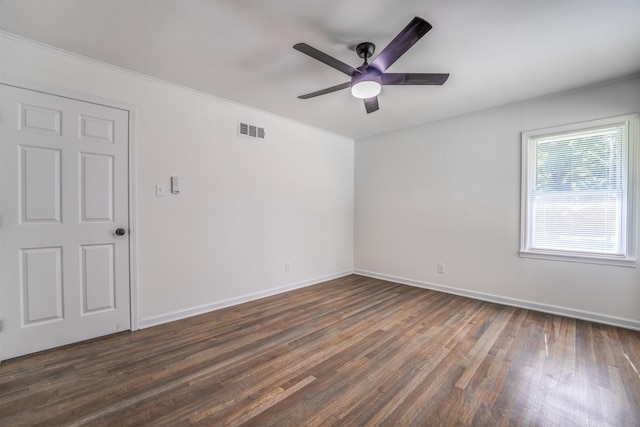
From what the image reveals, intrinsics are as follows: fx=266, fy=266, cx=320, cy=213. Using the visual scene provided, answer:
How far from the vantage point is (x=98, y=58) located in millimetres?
2350

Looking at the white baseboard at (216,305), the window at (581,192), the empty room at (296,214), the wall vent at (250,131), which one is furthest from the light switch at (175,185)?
the window at (581,192)

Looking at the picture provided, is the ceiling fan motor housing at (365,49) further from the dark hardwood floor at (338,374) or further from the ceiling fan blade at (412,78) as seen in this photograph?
the dark hardwood floor at (338,374)

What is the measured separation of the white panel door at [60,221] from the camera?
2.08 metres

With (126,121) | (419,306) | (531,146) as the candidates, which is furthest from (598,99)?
(126,121)

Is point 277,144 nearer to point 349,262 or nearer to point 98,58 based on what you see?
point 98,58

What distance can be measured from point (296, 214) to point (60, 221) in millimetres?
2578

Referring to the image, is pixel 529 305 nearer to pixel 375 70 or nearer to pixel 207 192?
pixel 375 70

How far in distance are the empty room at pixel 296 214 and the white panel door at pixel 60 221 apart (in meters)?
0.02

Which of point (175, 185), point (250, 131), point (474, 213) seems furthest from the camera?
point (474, 213)

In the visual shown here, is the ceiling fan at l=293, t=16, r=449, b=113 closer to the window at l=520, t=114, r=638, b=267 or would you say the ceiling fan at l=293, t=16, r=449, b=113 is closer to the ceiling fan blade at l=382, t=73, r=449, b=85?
the ceiling fan blade at l=382, t=73, r=449, b=85

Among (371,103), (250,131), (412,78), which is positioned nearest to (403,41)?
(412,78)

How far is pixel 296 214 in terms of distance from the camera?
405cm

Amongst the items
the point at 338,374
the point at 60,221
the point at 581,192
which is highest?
the point at 581,192

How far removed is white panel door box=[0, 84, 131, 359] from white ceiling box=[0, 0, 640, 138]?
0.58 m
